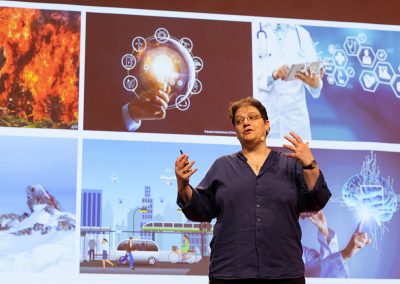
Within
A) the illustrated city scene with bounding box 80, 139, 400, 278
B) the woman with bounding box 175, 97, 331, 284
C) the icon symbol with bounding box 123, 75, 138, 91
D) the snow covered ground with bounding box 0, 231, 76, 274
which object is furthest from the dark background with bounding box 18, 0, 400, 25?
the woman with bounding box 175, 97, 331, 284

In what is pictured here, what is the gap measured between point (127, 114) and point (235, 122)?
1.36m

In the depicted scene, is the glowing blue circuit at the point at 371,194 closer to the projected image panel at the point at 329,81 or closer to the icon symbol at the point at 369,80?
the projected image panel at the point at 329,81

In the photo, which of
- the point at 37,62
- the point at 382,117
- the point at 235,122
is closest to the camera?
the point at 235,122

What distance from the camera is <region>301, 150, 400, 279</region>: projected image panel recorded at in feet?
11.5

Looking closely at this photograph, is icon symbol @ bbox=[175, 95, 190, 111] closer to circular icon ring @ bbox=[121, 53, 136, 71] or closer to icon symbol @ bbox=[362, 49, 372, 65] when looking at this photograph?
circular icon ring @ bbox=[121, 53, 136, 71]

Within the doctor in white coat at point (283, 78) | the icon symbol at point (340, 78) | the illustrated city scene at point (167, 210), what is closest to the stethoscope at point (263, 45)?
the doctor in white coat at point (283, 78)

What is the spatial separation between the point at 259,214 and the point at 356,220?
62.8 inches

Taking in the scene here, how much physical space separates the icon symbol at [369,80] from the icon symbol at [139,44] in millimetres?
1226

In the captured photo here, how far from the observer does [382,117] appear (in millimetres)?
3729

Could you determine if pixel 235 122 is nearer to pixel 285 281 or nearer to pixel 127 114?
pixel 285 281

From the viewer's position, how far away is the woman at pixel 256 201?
6.85 ft

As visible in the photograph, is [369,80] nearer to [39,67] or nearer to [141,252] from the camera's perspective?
[141,252]

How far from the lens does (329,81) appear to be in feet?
12.2

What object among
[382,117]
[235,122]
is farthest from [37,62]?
[382,117]
